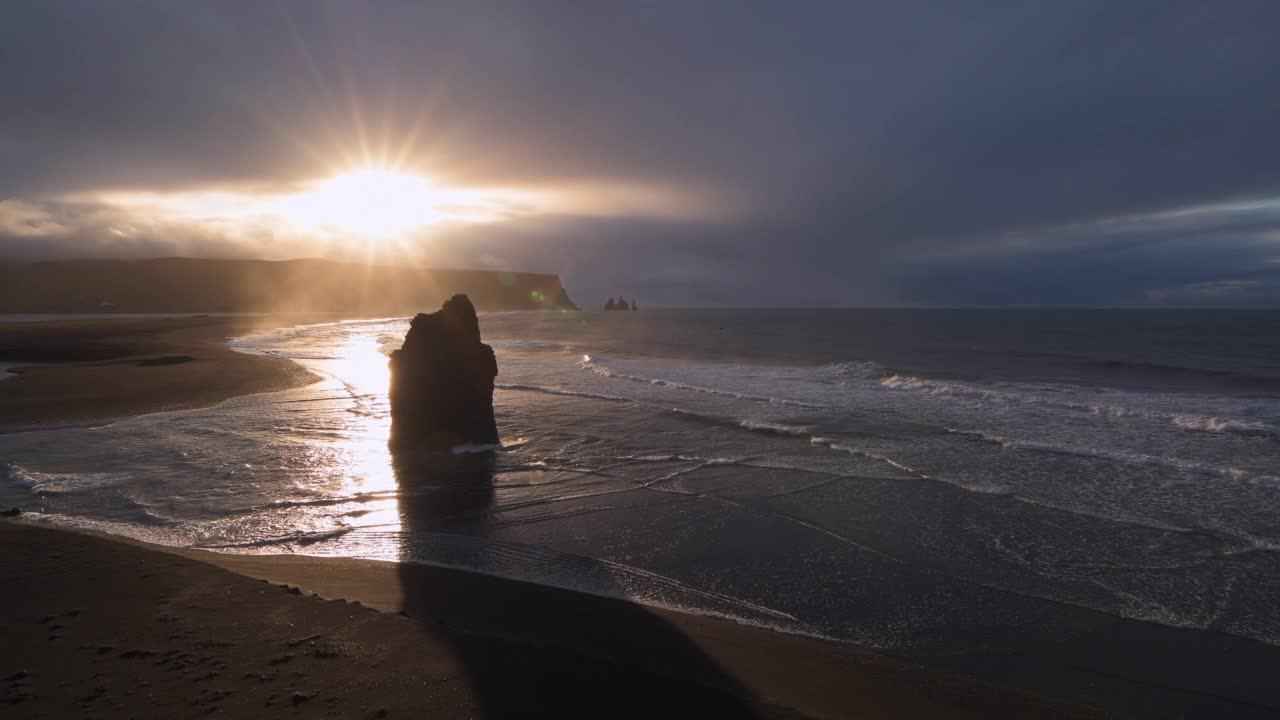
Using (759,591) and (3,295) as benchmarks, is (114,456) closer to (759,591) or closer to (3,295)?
(759,591)

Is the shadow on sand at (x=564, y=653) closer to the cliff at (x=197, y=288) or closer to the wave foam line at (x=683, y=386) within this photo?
the wave foam line at (x=683, y=386)

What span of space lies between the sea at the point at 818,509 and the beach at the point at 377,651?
631 mm

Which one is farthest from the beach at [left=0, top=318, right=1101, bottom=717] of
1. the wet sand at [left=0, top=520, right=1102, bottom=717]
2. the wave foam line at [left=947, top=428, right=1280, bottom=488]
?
the wave foam line at [left=947, top=428, right=1280, bottom=488]

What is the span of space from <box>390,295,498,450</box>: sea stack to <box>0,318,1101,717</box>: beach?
7.19m

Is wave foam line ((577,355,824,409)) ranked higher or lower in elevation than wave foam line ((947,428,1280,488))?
higher

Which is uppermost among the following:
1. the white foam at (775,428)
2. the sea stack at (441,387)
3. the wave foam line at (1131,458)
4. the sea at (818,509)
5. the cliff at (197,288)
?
the cliff at (197,288)

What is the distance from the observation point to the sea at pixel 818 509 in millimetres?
7234

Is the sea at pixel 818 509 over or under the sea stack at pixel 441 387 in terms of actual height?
under

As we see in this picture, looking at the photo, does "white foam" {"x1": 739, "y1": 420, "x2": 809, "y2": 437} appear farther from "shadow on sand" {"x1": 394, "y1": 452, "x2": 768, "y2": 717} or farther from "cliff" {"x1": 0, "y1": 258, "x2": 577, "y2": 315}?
"cliff" {"x1": 0, "y1": 258, "x2": 577, "y2": 315}

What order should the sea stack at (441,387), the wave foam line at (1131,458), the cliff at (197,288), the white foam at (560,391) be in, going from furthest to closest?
the cliff at (197,288) < the white foam at (560,391) < the sea stack at (441,387) < the wave foam line at (1131,458)

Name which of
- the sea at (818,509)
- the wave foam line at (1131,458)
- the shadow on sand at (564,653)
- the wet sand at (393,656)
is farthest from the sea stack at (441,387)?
the wave foam line at (1131,458)

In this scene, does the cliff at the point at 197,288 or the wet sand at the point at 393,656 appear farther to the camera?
the cliff at the point at 197,288

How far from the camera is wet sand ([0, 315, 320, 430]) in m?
20.2

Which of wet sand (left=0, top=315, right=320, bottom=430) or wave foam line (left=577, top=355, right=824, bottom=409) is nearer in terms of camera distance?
wet sand (left=0, top=315, right=320, bottom=430)
